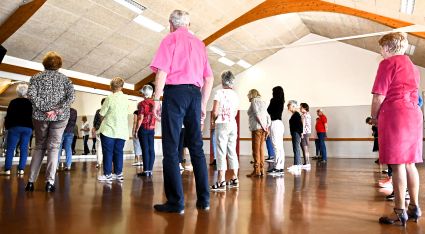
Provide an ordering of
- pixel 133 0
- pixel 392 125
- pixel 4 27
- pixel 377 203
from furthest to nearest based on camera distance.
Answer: pixel 133 0 → pixel 4 27 → pixel 377 203 → pixel 392 125

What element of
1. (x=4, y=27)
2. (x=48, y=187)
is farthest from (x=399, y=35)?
(x=4, y=27)

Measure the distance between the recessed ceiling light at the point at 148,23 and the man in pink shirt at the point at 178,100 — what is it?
266 inches

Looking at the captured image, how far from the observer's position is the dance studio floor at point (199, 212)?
2.04m

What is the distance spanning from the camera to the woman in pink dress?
224 centimetres

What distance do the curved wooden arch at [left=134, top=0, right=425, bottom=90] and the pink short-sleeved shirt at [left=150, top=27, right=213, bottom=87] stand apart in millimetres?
7154

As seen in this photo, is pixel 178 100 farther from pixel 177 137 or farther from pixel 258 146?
pixel 258 146

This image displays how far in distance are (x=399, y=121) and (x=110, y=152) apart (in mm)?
3347

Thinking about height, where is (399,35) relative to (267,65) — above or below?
below

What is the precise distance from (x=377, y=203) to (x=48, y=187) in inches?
116

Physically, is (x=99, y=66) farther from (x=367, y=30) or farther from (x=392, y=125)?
(x=392, y=125)

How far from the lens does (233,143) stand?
4.16m

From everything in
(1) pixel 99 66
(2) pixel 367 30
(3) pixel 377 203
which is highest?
(2) pixel 367 30

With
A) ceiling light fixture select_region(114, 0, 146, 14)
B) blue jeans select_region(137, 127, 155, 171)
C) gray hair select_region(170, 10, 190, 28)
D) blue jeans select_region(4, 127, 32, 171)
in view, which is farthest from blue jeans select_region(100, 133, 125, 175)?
ceiling light fixture select_region(114, 0, 146, 14)

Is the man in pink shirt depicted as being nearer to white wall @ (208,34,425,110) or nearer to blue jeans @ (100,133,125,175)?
blue jeans @ (100,133,125,175)
